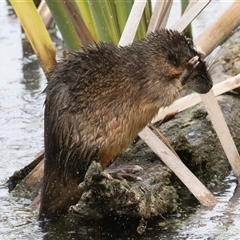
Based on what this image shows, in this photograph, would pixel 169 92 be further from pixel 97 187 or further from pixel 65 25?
pixel 65 25

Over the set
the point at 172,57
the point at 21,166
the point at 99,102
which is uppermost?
the point at 172,57

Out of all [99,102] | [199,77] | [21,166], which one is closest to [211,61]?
[199,77]

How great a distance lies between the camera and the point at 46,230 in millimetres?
4762

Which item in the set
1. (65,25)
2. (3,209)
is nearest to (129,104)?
(3,209)

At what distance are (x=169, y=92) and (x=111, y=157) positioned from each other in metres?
0.51

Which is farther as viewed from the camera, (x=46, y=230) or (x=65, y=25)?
(x=65, y=25)

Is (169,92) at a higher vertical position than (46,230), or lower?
higher

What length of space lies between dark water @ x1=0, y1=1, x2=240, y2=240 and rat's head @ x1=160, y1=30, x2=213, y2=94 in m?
0.71

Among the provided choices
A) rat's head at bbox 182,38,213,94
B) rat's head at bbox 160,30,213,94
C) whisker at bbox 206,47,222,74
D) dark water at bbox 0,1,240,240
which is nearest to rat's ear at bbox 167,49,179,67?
rat's head at bbox 160,30,213,94

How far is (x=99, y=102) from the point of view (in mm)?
4742

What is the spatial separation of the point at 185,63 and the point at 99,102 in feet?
1.94

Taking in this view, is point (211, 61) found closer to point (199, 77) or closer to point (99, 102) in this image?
point (199, 77)

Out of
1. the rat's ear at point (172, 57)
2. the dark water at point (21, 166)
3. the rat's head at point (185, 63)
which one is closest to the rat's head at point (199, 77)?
the rat's head at point (185, 63)

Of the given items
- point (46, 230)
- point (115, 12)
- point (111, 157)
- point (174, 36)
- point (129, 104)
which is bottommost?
point (46, 230)
